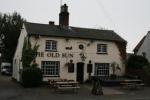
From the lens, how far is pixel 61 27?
111 ft

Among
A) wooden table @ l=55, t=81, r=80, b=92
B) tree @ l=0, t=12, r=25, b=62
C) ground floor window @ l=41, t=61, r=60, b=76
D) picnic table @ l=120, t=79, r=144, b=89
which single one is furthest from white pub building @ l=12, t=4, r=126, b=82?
tree @ l=0, t=12, r=25, b=62

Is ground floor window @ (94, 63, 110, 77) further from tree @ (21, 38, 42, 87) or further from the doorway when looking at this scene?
tree @ (21, 38, 42, 87)

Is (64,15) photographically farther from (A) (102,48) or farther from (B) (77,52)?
(A) (102,48)

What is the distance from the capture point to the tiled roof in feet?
102

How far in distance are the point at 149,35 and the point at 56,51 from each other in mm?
19066

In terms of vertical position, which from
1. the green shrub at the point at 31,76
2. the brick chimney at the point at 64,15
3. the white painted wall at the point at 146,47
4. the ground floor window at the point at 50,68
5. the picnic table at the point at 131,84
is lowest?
the picnic table at the point at 131,84

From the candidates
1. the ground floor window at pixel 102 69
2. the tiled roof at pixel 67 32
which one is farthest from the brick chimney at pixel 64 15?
the ground floor window at pixel 102 69

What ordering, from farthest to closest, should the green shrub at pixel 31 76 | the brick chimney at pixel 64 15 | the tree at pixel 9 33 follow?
1. the tree at pixel 9 33
2. the brick chimney at pixel 64 15
3. the green shrub at pixel 31 76

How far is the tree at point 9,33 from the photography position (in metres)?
56.4

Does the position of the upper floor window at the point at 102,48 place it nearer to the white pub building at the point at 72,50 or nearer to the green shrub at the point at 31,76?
the white pub building at the point at 72,50

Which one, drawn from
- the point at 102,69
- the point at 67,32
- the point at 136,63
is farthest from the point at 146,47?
the point at 67,32

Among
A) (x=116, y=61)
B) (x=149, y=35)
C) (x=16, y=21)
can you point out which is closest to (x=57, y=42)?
(x=116, y=61)

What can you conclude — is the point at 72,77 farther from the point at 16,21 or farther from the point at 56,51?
the point at 16,21

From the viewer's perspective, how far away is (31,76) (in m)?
27.7
